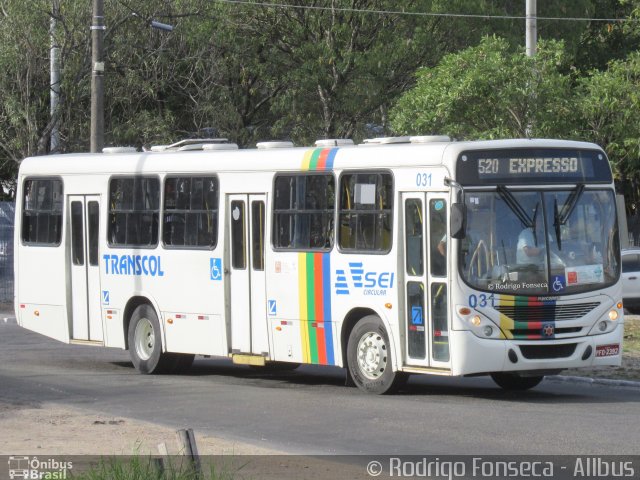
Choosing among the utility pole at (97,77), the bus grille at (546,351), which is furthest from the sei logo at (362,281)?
the utility pole at (97,77)

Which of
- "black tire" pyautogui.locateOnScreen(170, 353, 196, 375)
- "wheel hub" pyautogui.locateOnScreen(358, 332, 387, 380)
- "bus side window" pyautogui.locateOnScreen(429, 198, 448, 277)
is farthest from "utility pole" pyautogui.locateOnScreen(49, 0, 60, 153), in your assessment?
"bus side window" pyautogui.locateOnScreen(429, 198, 448, 277)

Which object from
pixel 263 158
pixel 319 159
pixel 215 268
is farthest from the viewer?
pixel 215 268

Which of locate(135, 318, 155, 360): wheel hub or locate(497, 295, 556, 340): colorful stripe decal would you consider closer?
locate(497, 295, 556, 340): colorful stripe decal

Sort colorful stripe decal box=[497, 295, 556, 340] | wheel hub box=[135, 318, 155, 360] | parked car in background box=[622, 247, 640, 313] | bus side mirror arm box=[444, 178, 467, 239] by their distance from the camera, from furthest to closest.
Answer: parked car in background box=[622, 247, 640, 313] < wheel hub box=[135, 318, 155, 360] < colorful stripe decal box=[497, 295, 556, 340] < bus side mirror arm box=[444, 178, 467, 239]

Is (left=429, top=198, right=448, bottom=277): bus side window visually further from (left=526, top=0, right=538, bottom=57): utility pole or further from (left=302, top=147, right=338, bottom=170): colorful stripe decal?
(left=526, top=0, right=538, bottom=57): utility pole

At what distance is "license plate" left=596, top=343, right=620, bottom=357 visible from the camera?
1511 cm

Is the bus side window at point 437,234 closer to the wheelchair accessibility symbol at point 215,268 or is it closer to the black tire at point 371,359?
the black tire at point 371,359

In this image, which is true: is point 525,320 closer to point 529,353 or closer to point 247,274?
point 529,353

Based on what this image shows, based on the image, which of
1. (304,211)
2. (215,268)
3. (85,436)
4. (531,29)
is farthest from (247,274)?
(531,29)

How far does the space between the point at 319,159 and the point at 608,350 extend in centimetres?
417

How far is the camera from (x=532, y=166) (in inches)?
598

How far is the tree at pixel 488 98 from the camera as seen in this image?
24794 mm

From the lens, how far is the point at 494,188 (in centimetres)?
1492

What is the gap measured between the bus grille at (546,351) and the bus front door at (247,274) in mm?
3735
